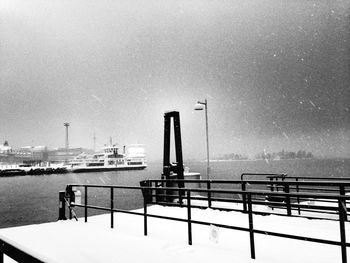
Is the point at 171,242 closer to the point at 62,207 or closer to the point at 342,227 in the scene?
the point at 342,227

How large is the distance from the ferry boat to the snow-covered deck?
453 ft

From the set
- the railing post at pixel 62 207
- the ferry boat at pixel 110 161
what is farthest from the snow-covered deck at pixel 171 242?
the ferry boat at pixel 110 161

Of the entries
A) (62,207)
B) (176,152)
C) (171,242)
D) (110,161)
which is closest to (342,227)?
(171,242)

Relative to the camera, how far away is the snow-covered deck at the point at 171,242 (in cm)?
483

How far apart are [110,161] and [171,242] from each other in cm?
14860

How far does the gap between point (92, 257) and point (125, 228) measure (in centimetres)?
230

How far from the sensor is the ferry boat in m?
142

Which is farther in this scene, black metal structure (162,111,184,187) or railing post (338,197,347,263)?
black metal structure (162,111,184,187)

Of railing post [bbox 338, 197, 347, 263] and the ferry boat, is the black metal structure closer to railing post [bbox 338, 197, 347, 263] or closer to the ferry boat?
railing post [bbox 338, 197, 347, 263]

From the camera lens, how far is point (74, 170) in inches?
5404

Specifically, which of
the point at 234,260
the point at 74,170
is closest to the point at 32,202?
the point at 234,260

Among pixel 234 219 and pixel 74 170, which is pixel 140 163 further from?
pixel 234 219

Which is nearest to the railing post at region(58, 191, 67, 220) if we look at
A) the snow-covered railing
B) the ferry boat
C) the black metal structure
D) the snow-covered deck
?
the snow-covered deck

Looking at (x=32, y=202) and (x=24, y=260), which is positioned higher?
(x=24, y=260)
